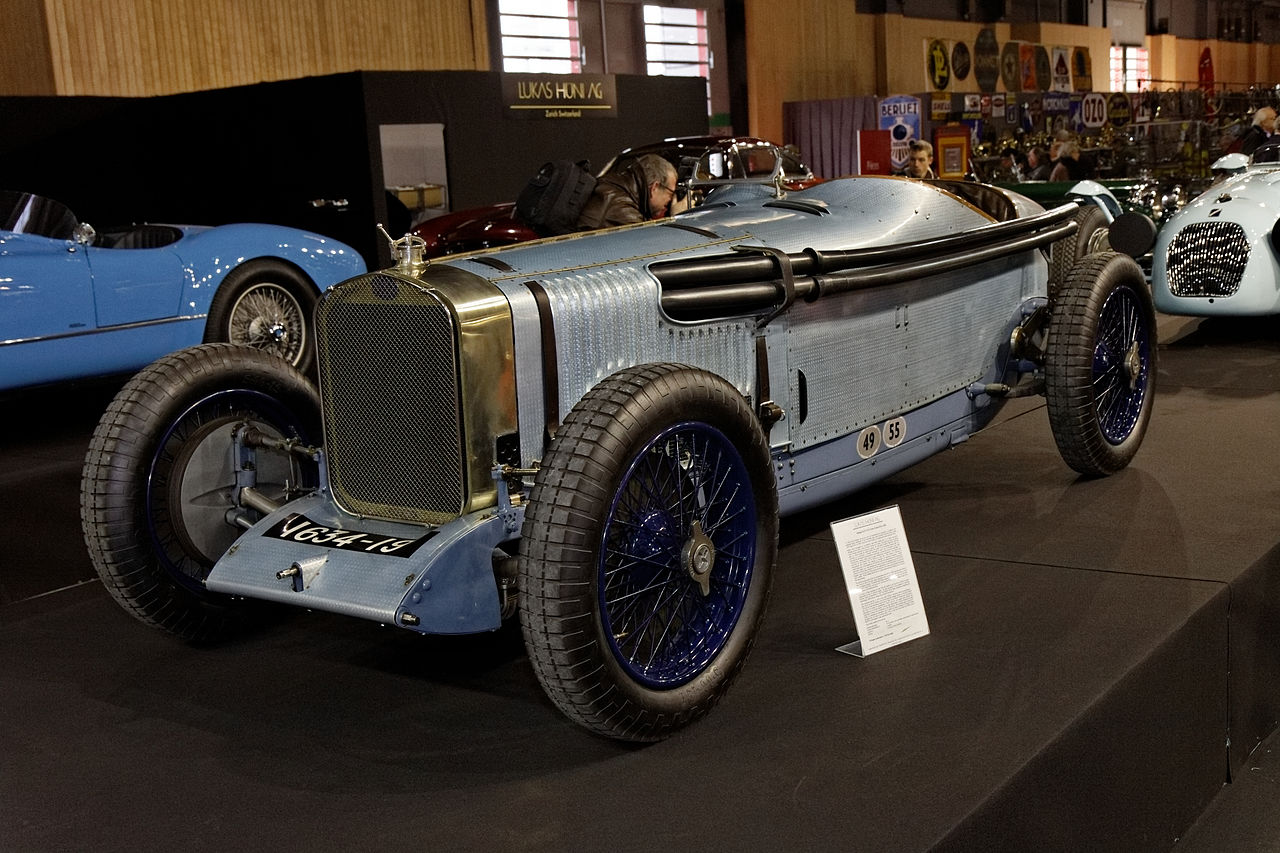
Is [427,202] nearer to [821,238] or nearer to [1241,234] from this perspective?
[1241,234]

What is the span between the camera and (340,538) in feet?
10.0

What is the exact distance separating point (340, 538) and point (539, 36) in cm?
1360

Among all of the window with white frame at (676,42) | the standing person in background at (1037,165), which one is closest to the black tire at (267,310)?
the standing person in background at (1037,165)

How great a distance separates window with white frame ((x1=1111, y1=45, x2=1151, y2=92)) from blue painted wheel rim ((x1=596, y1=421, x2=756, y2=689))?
28.3 metres

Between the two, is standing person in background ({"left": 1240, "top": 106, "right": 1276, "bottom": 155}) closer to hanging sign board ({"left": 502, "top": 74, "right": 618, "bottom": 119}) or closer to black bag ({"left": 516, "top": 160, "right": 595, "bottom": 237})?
hanging sign board ({"left": 502, "top": 74, "right": 618, "bottom": 119})

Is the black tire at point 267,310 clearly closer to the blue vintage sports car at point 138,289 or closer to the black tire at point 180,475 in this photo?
the blue vintage sports car at point 138,289

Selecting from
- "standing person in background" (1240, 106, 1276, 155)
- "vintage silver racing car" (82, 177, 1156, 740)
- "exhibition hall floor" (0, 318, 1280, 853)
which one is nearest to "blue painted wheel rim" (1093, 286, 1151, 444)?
"exhibition hall floor" (0, 318, 1280, 853)

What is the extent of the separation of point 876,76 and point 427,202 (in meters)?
13.1

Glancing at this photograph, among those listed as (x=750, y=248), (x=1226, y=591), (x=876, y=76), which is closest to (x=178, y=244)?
(x=750, y=248)

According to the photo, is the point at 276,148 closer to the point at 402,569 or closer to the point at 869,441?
the point at 869,441

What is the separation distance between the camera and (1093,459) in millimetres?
4551

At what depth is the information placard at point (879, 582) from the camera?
3.18m

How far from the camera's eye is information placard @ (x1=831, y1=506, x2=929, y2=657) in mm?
3184

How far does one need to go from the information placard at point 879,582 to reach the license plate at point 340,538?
41.0 inches
